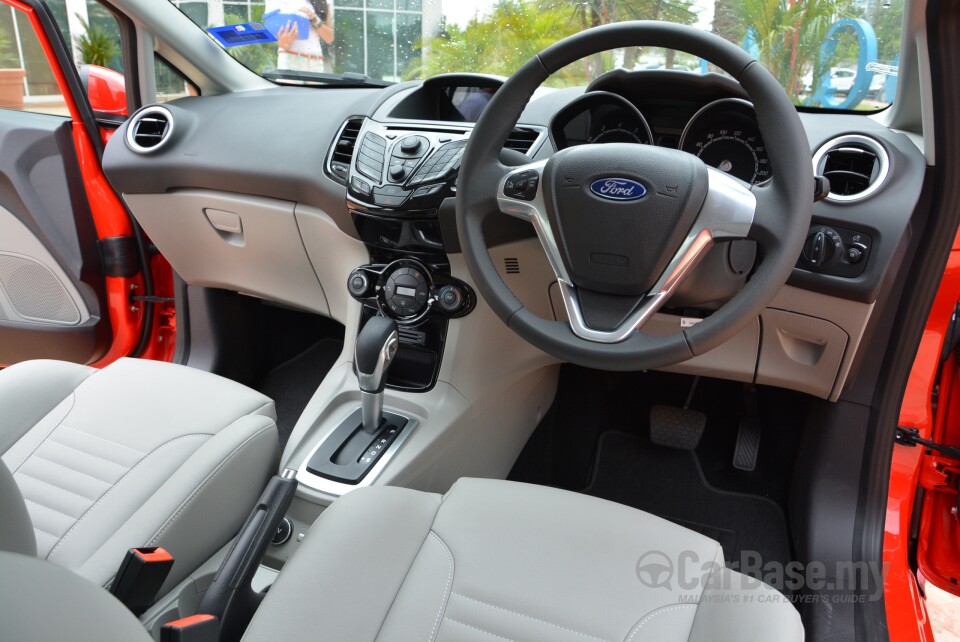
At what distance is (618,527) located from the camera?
1021mm

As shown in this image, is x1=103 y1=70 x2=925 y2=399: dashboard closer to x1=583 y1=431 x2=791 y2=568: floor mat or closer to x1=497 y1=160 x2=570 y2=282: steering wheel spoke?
x1=497 y1=160 x2=570 y2=282: steering wheel spoke

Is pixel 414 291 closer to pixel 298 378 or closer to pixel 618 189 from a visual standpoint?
pixel 618 189

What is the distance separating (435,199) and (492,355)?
1.19ft

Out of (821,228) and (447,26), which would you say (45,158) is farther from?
(821,228)

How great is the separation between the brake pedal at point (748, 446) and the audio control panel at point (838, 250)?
2.07 ft

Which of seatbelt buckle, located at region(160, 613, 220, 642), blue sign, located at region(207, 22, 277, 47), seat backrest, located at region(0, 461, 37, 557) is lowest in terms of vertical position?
seatbelt buckle, located at region(160, 613, 220, 642)

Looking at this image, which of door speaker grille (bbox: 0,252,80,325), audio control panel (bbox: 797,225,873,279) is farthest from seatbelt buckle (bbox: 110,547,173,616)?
door speaker grille (bbox: 0,252,80,325)

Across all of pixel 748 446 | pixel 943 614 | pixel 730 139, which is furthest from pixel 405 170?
pixel 943 614

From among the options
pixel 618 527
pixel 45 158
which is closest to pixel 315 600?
pixel 618 527

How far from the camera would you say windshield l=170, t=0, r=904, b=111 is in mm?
1325

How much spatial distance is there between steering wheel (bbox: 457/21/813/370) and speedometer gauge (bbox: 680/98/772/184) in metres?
0.20

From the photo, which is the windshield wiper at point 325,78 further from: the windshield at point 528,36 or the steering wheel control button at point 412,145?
the steering wheel control button at point 412,145

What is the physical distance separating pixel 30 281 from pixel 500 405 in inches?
51.3

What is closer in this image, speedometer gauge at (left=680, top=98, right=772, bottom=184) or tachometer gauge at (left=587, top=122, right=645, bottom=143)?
speedometer gauge at (left=680, top=98, right=772, bottom=184)
